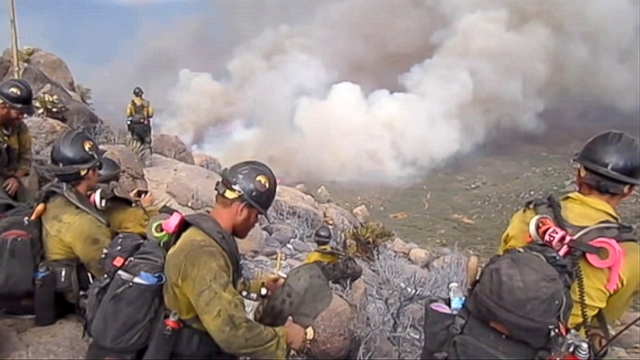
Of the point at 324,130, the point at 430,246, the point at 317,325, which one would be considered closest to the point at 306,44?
the point at 324,130

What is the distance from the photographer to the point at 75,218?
349 cm

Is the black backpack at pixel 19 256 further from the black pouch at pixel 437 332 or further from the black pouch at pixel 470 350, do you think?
the black pouch at pixel 470 350

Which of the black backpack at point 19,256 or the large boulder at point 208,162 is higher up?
the black backpack at point 19,256

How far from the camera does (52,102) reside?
962cm

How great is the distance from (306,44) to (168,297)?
7843 mm

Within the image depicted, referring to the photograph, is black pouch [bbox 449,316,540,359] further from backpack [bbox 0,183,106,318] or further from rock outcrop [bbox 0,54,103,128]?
rock outcrop [bbox 0,54,103,128]

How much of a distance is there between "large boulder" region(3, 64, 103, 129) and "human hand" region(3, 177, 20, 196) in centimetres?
538

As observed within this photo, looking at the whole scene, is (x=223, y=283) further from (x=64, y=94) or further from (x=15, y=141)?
(x=64, y=94)

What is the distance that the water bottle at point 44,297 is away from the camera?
3.52 metres

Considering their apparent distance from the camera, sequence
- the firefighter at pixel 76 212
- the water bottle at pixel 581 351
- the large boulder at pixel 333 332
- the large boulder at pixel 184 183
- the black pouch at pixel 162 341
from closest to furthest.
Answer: the water bottle at pixel 581 351
the black pouch at pixel 162 341
the firefighter at pixel 76 212
the large boulder at pixel 333 332
the large boulder at pixel 184 183

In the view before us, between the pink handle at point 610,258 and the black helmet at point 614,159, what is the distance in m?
0.28

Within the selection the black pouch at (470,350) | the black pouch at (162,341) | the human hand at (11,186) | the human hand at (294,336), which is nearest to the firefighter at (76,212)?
the black pouch at (162,341)

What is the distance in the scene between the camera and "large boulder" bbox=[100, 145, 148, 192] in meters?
7.45

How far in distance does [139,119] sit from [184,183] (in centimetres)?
146
